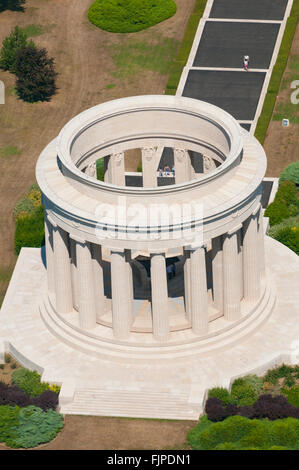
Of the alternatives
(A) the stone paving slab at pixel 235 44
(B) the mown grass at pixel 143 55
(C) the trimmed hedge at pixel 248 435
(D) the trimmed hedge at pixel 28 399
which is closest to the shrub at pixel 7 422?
(D) the trimmed hedge at pixel 28 399

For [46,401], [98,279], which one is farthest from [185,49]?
[46,401]

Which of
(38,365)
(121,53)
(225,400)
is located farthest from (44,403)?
(121,53)

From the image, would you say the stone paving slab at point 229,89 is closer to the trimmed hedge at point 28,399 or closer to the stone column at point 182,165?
the stone column at point 182,165

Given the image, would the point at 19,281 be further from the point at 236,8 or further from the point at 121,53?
the point at 236,8

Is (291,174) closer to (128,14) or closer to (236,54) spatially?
(236,54)

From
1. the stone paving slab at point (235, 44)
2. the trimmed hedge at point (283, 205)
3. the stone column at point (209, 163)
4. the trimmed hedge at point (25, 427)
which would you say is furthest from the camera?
the stone paving slab at point (235, 44)

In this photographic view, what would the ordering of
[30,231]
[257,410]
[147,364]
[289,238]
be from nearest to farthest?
[257,410] → [147,364] → [289,238] → [30,231]

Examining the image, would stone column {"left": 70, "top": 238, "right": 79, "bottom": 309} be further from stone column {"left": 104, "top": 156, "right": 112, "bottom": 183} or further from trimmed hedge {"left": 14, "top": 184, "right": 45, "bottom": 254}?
trimmed hedge {"left": 14, "top": 184, "right": 45, "bottom": 254}

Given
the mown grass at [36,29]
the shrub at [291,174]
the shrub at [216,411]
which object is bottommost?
the mown grass at [36,29]
